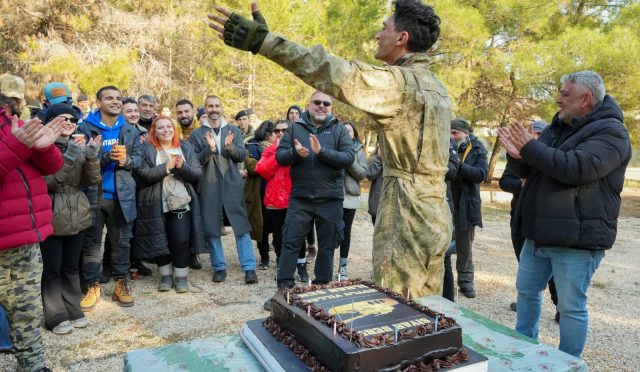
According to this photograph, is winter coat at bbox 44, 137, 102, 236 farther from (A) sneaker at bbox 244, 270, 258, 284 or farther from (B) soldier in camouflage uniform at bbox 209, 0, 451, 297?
(B) soldier in camouflage uniform at bbox 209, 0, 451, 297

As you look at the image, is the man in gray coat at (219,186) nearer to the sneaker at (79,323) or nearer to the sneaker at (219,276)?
the sneaker at (219,276)

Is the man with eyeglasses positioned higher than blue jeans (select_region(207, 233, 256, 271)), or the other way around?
the man with eyeglasses

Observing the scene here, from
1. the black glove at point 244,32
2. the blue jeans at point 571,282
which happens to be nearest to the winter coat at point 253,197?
the blue jeans at point 571,282

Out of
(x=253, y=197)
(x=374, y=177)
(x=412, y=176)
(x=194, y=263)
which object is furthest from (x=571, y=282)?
(x=194, y=263)

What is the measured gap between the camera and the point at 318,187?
14.3 ft

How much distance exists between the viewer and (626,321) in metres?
4.38

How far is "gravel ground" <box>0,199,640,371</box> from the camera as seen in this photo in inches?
135

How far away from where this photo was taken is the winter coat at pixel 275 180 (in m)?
5.18

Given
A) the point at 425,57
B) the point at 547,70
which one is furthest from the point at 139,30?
the point at 425,57

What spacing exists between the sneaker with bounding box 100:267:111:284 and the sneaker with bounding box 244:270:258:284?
60.4 inches

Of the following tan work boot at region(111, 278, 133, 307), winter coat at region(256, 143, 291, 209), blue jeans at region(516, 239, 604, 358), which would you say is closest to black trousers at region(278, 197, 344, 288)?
winter coat at region(256, 143, 291, 209)

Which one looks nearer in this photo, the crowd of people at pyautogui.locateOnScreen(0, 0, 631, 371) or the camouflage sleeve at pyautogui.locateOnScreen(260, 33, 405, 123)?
the camouflage sleeve at pyautogui.locateOnScreen(260, 33, 405, 123)

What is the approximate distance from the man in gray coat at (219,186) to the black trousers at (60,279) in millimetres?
1573

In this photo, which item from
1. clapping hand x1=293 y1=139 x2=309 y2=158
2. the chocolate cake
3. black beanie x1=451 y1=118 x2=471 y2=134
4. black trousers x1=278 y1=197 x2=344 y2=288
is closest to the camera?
the chocolate cake
